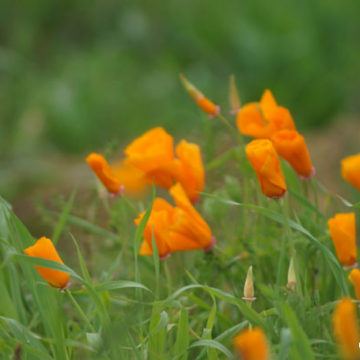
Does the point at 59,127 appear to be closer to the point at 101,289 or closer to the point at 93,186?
the point at 93,186

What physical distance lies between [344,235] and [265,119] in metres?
0.35

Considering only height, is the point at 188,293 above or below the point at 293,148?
below

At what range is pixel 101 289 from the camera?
1.34m

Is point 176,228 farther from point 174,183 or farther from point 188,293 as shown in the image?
point 174,183

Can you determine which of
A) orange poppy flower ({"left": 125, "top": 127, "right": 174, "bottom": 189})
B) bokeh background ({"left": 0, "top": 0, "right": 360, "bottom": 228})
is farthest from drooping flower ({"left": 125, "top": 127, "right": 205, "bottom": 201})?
bokeh background ({"left": 0, "top": 0, "right": 360, "bottom": 228})

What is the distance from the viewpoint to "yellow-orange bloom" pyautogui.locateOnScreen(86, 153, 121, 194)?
1.47 metres

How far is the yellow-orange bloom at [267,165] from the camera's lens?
1.31 metres

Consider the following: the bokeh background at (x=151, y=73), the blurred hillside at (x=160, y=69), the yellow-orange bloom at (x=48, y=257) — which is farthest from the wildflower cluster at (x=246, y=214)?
the blurred hillside at (x=160, y=69)

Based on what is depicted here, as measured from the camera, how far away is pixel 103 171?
1520mm

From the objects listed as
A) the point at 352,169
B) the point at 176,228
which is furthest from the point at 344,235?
the point at 176,228

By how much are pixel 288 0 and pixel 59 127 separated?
1708mm

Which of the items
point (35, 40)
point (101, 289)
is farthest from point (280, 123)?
point (35, 40)

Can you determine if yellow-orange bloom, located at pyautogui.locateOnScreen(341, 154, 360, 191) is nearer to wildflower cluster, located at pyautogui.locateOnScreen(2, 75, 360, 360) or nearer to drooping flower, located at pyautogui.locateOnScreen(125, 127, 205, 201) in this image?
wildflower cluster, located at pyautogui.locateOnScreen(2, 75, 360, 360)

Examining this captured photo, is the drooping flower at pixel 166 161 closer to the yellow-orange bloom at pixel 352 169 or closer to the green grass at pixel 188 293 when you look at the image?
the green grass at pixel 188 293
